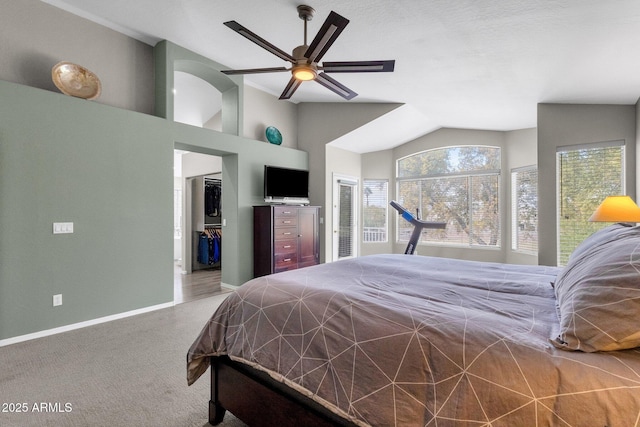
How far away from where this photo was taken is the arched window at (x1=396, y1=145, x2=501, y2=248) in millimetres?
6074

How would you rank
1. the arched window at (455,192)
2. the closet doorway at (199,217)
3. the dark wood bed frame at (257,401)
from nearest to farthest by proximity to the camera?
the dark wood bed frame at (257,401) → the arched window at (455,192) → the closet doorway at (199,217)

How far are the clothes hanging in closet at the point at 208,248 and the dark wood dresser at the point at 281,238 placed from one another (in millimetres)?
1972

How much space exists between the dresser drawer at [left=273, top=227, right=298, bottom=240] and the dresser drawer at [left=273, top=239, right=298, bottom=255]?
0.21 feet

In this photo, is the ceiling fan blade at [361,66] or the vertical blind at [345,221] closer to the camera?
the ceiling fan blade at [361,66]

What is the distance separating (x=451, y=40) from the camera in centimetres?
288

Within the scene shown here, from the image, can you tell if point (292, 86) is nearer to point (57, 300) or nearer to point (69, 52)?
point (69, 52)

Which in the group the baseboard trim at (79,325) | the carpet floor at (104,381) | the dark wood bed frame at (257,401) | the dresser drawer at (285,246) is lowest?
the carpet floor at (104,381)

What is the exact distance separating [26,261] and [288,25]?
347 cm

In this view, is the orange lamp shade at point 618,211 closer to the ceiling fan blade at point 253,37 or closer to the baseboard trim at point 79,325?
the ceiling fan blade at point 253,37

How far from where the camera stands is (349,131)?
5578 mm

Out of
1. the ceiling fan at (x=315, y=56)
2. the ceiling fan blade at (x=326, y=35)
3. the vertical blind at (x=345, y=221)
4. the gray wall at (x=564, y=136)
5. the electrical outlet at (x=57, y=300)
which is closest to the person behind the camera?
the ceiling fan blade at (x=326, y=35)

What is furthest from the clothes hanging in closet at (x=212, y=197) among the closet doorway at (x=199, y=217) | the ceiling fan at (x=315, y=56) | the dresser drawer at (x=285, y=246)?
the ceiling fan at (x=315, y=56)

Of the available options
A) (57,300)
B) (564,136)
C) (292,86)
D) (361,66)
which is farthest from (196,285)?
(564,136)

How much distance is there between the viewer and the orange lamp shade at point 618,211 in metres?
2.66
